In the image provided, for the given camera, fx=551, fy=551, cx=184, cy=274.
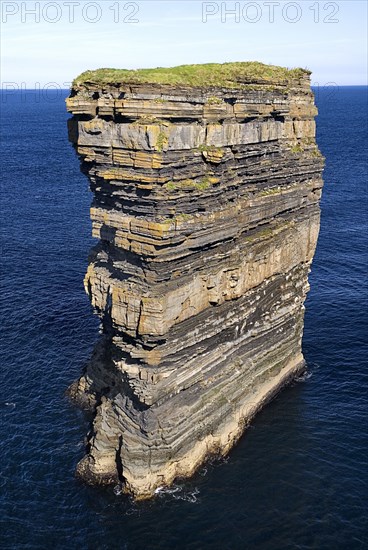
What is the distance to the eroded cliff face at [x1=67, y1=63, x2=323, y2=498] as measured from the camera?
97.6 feet

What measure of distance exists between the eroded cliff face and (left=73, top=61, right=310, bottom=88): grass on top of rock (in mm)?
374

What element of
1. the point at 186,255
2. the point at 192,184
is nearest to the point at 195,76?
the point at 192,184

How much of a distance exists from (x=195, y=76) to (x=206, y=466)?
2471 cm

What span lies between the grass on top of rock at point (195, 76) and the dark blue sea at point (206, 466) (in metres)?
23.8

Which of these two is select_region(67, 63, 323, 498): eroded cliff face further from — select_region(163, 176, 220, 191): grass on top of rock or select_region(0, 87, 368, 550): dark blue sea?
select_region(0, 87, 368, 550): dark blue sea

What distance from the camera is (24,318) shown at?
2101 inches

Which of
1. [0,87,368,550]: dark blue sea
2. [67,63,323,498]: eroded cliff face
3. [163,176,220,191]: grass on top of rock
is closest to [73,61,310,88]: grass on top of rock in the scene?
[67,63,323,498]: eroded cliff face

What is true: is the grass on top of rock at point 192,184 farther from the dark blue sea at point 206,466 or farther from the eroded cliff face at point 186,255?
the dark blue sea at point 206,466

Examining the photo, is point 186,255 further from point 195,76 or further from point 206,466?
point 206,466

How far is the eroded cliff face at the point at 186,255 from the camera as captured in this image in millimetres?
29734

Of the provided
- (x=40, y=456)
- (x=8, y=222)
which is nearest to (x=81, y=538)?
(x=40, y=456)

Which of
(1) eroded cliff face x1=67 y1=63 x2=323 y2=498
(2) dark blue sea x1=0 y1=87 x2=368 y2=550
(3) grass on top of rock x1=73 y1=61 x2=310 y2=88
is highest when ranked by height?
(3) grass on top of rock x1=73 y1=61 x2=310 y2=88

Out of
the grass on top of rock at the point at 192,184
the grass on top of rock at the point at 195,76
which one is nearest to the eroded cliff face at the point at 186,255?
the grass on top of rock at the point at 192,184

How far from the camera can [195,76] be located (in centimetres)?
3147
